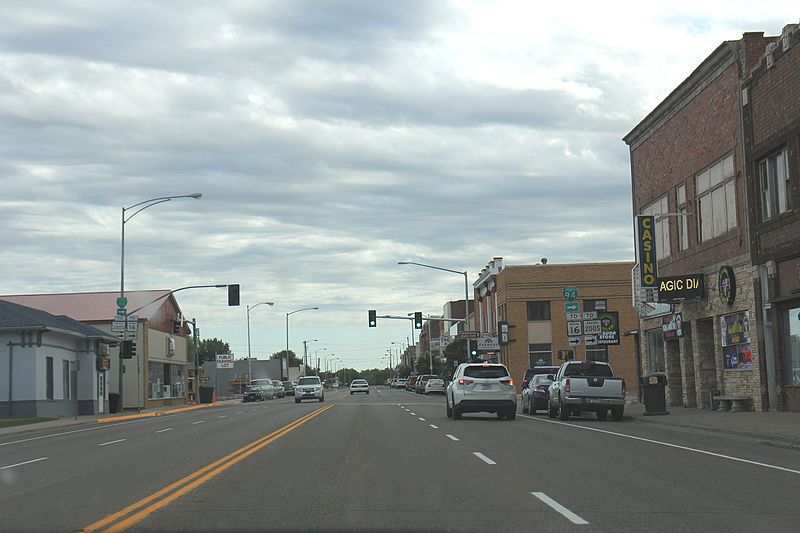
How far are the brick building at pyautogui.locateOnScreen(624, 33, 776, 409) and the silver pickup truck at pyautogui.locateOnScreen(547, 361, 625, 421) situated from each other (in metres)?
4.83

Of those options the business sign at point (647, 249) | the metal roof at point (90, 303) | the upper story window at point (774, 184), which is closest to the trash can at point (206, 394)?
the metal roof at point (90, 303)

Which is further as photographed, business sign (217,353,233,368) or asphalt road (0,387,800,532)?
business sign (217,353,233,368)

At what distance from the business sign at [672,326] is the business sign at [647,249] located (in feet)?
7.81

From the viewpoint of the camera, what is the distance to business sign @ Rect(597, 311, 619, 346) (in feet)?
130

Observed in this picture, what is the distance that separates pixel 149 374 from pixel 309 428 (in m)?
43.8

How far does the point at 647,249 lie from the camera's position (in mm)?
36438

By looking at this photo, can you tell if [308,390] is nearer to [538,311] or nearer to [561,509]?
[538,311]

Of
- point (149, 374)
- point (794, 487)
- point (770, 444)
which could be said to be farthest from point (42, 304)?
point (794, 487)

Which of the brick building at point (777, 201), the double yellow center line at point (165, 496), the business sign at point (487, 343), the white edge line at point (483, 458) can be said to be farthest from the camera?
the business sign at point (487, 343)

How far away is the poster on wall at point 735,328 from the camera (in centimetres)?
3164

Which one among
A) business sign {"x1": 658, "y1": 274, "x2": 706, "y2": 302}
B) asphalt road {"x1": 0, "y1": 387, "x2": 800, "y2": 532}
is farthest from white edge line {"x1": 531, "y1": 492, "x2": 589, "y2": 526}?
business sign {"x1": 658, "y1": 274, "x2": 706, "y2": 302}

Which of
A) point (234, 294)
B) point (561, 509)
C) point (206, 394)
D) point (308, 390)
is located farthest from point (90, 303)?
point (561, 509)

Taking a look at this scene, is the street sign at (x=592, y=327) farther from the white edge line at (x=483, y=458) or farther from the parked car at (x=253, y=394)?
the parked car at (x=253, y=394)

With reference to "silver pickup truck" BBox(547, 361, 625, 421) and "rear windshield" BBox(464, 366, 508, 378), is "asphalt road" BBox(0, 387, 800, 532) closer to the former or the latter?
"silver pickup truck" BBox(547, 361, 625, 421)
